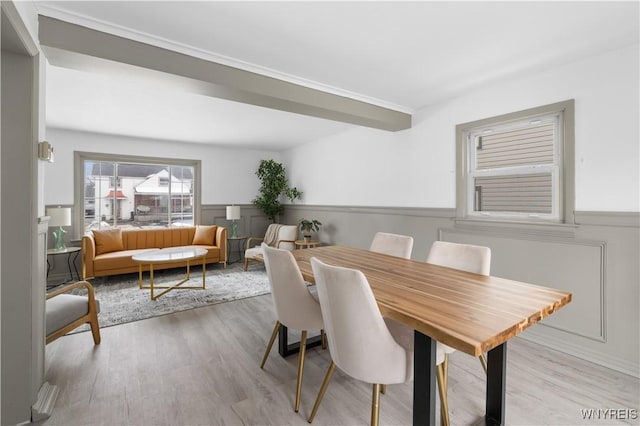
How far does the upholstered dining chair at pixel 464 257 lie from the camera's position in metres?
1.98

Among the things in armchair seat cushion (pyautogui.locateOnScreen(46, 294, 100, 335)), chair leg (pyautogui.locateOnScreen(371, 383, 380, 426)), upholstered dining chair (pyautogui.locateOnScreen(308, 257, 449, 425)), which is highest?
upholstered dining chair (pyautogui.locateOnScreen(308, 257, 449, 425))

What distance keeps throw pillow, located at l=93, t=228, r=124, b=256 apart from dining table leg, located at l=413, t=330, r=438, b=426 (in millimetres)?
5077

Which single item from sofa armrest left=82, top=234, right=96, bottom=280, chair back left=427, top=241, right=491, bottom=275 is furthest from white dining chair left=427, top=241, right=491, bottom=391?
sofa armrest left=82, top=234, right=96, bottom=280

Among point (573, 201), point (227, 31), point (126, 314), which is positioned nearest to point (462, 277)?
point (573, 201)

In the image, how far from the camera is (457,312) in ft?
3.97

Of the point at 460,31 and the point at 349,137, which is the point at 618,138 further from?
the point at 349,137

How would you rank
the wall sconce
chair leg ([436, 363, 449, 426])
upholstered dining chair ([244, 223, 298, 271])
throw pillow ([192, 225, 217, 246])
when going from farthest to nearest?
throw pillow ([192, 225, 217, 246]), upholstered dining chair ([244, 223, 298, 271]), the wall sconce, chair leg ([436, 363, 449, 426])

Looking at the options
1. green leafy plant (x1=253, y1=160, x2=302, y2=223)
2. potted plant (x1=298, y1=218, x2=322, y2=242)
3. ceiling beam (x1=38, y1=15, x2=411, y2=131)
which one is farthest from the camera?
green leafy plant (x1=253, y1=160, x2=302, y2=223)

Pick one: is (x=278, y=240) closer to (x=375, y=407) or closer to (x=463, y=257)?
(x=463, y=257)

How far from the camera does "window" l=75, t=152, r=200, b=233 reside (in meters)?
5.04

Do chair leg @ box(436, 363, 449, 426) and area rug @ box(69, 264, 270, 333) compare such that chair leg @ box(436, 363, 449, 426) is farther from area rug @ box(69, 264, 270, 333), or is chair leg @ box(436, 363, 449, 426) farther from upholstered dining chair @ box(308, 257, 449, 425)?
area rug @ box(69, 264, 270, 333)

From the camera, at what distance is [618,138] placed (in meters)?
2.19

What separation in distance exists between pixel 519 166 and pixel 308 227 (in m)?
3.28

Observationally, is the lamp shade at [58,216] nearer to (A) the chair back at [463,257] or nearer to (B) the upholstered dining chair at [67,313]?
(B) the upholstered dining chair at [67,313]
